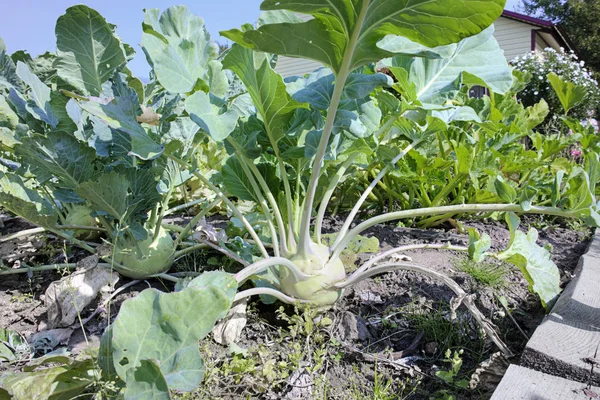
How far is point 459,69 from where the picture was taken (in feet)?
5.29

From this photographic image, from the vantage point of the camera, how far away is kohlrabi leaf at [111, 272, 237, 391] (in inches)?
33.1

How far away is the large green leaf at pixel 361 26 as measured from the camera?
2.81ft

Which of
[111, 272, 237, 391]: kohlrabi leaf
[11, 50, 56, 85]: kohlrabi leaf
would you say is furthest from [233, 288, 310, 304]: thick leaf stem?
[11, 50, 56, 85]: kohlrabi leaf

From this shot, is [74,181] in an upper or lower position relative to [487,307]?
upper

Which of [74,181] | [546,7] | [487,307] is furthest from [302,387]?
[546,7]

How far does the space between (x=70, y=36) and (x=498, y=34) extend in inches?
621

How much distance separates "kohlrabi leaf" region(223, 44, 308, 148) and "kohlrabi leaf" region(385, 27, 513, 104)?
48 cm

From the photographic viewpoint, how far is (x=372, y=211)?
9.08ft

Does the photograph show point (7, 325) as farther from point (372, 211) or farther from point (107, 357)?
point (372, 211)

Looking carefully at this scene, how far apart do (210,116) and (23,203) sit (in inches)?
32.3

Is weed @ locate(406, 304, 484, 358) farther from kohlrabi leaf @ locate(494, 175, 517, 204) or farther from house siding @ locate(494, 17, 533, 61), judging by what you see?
house siding @ locate(494, 17, 533, 61)

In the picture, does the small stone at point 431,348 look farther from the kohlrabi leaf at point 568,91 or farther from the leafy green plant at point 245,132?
the kohlrabi leaf at point 568,91

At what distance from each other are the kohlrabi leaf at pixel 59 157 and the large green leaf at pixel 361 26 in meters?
0.76

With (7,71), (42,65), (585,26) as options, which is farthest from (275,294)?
(585,26)
